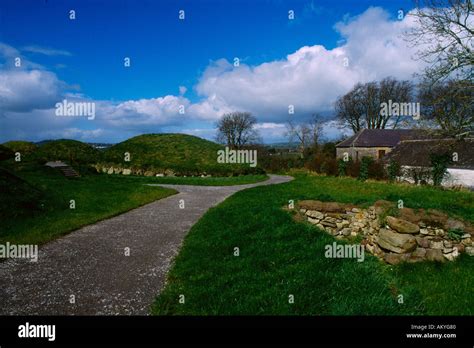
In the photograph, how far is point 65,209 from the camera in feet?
37.0

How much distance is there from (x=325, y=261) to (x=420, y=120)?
1556 centimetres

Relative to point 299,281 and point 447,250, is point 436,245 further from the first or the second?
point 299,281

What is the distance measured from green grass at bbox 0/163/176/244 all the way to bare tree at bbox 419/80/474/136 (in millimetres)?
17338

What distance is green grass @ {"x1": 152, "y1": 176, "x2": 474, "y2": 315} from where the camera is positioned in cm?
446

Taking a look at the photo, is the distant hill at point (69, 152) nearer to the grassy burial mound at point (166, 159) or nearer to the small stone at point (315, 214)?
the grassy burial mound at point (166, 159)

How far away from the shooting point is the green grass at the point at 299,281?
4.46m

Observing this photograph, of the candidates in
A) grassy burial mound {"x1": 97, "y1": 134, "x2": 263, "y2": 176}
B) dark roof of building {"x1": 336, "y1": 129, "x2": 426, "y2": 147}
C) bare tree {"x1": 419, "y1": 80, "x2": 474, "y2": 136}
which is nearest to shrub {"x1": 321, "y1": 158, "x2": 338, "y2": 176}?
bare tree {"x1": 419, "y1": 80, "x2": 474, "y2": 136}

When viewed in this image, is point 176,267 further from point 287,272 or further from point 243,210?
point 243,210

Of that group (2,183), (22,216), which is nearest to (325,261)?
(22,216)

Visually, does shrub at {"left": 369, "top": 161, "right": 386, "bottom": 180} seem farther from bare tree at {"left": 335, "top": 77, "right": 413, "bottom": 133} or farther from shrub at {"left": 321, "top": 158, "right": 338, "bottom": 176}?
bare tree at {"left": 335, "top": 77, "right": 413, "bottom": 133}

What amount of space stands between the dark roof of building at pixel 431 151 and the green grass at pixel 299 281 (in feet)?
48.2

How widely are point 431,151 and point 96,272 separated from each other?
2606cm
